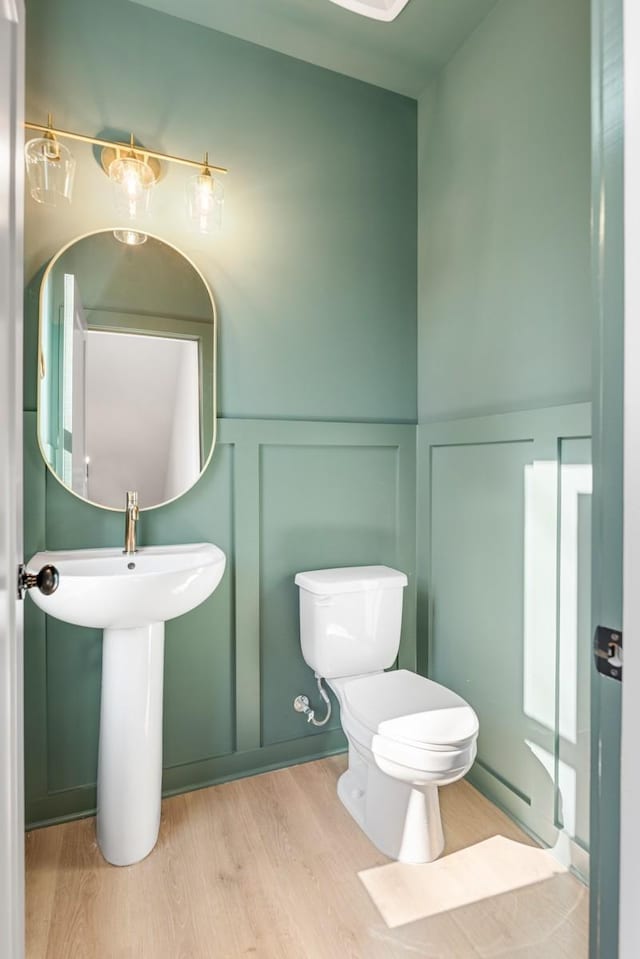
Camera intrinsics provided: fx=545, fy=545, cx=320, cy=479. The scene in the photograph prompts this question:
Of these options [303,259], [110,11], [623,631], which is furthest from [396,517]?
[110,11]

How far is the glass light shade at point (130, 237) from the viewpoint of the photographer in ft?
→ 5.76

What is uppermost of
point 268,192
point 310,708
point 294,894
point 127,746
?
point 268,192

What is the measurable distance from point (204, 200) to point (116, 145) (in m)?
0.31

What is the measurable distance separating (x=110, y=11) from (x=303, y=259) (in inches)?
38.0

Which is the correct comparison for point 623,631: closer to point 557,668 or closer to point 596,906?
point 596,906

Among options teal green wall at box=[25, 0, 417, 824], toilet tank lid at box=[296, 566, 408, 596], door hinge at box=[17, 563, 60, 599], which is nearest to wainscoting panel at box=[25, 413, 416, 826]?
teal green wall at box=[25, 0, 417, 824]

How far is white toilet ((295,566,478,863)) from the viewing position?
1459 millimetres

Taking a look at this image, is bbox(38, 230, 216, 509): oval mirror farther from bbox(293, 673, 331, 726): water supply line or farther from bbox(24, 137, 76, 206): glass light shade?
bbox(293, 673, 331, 726): water supply line

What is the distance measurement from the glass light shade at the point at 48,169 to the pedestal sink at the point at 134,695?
107 cm

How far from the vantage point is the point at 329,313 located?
209 centimetres

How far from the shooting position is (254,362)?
197 cm

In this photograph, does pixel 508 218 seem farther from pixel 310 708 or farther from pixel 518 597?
pixel 310 708

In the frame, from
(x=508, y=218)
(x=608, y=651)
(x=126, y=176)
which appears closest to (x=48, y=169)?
(x=126, y=176)

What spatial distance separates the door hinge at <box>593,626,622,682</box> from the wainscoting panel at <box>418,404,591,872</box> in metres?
0.87
